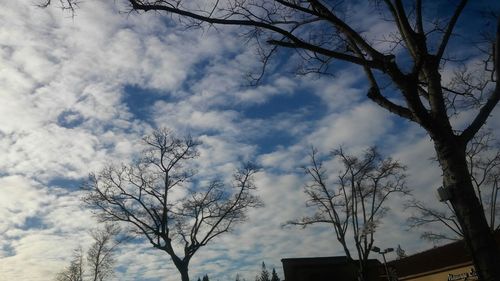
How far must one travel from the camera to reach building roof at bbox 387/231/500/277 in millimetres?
23281

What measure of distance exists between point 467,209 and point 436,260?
22791mm

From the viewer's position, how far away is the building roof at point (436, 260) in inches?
917

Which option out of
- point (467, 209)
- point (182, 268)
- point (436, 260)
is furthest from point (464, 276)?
point (467, 209)

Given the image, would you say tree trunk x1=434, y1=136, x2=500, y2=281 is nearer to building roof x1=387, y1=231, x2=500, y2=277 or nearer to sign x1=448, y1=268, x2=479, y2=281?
building roof x1=387, y1=231, x2=500, y2=277

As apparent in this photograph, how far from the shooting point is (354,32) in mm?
6746

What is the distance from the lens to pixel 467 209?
529cm

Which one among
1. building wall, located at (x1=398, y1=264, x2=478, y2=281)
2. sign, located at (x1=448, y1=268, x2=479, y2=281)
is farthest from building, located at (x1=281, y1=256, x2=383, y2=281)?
sign, located at (x1=448, y1=268, x2=479, y2=281)

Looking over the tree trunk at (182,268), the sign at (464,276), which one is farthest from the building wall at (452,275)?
the tree trunk at (182,268)

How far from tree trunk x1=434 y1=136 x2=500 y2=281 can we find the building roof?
1832 cm

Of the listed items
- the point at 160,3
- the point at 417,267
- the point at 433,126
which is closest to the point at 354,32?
the point at 433,126

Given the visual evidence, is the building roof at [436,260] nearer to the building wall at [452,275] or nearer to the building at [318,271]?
the building wall at [452,275]

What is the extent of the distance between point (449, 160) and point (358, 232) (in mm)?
21841

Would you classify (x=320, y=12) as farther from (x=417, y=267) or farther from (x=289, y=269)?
(x=289, y=269)

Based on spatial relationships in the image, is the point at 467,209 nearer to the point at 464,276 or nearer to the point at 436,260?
the point at 464,276
